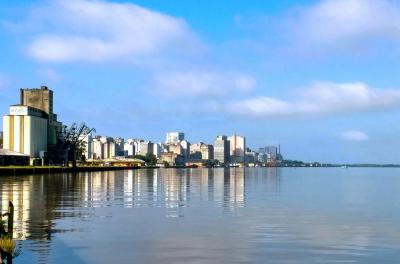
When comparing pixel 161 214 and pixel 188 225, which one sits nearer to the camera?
pixel 188 225

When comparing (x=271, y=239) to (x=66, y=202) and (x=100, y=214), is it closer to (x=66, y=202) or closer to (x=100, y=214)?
(x=100, y=214)

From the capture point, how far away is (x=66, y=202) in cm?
5619

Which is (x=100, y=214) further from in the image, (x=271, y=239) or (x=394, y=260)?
(x=394, y=260)

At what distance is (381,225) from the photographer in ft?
132

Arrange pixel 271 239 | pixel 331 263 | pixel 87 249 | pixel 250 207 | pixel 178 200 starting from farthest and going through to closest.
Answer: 1. pixel 178 200
2. pixel 250 207
3. pixel 271 239
4. pixel 87 249
5. pixel 331 263

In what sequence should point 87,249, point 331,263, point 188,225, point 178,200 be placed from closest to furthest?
point 331,263
point 87,249
point 188,225
point 178,200

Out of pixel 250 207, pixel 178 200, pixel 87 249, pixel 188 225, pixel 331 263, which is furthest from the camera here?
pixel 178 200

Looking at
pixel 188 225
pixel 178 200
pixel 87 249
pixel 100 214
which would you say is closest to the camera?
pixel 87 249

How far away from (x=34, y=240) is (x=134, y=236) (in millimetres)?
5670

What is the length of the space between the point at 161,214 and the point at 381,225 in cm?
1641

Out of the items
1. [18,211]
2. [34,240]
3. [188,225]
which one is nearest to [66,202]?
[18,211]

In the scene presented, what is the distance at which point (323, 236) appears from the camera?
34.1m

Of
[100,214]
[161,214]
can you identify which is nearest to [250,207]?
[161,214]

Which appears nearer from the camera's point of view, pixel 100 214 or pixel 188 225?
pixel 188 225
